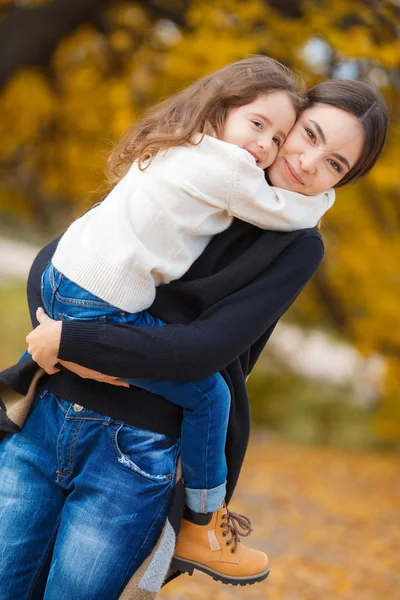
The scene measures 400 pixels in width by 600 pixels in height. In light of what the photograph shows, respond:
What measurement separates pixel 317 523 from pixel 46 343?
4.25 metres

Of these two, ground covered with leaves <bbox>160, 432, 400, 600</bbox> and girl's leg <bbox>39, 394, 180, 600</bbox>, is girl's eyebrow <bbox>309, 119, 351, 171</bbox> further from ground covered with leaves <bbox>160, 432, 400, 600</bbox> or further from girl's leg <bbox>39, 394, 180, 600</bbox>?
ground covered with leaves <bbox>160, 432, 400, 600</bbox>

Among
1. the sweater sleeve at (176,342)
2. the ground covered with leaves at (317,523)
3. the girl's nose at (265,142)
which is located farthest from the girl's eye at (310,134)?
the ground covered with leaves at (317,523)

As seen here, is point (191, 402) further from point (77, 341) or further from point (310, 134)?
point (310, 134)

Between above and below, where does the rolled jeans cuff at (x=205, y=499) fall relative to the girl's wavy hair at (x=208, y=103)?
below

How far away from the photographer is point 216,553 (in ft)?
5.93

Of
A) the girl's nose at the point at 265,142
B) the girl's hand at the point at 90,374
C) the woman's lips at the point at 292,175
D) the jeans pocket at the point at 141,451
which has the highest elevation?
the girl's nose at the point at 265,142

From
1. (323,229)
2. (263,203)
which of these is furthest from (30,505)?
(323,229)

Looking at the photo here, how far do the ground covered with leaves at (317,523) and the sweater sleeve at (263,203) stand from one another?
8.96 feet

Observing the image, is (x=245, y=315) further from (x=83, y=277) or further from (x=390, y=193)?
(x=390, y=193)

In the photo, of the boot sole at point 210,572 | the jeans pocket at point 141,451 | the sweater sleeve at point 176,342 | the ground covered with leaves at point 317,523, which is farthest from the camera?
the ground covered with leaves at point 317,523

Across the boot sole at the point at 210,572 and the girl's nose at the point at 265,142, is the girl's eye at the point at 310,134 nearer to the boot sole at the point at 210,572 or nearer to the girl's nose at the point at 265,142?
the girl's nose at the point at 265,142

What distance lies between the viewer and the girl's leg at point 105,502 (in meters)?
1.69

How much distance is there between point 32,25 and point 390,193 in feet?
10.3

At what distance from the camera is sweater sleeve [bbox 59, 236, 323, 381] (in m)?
1.61
